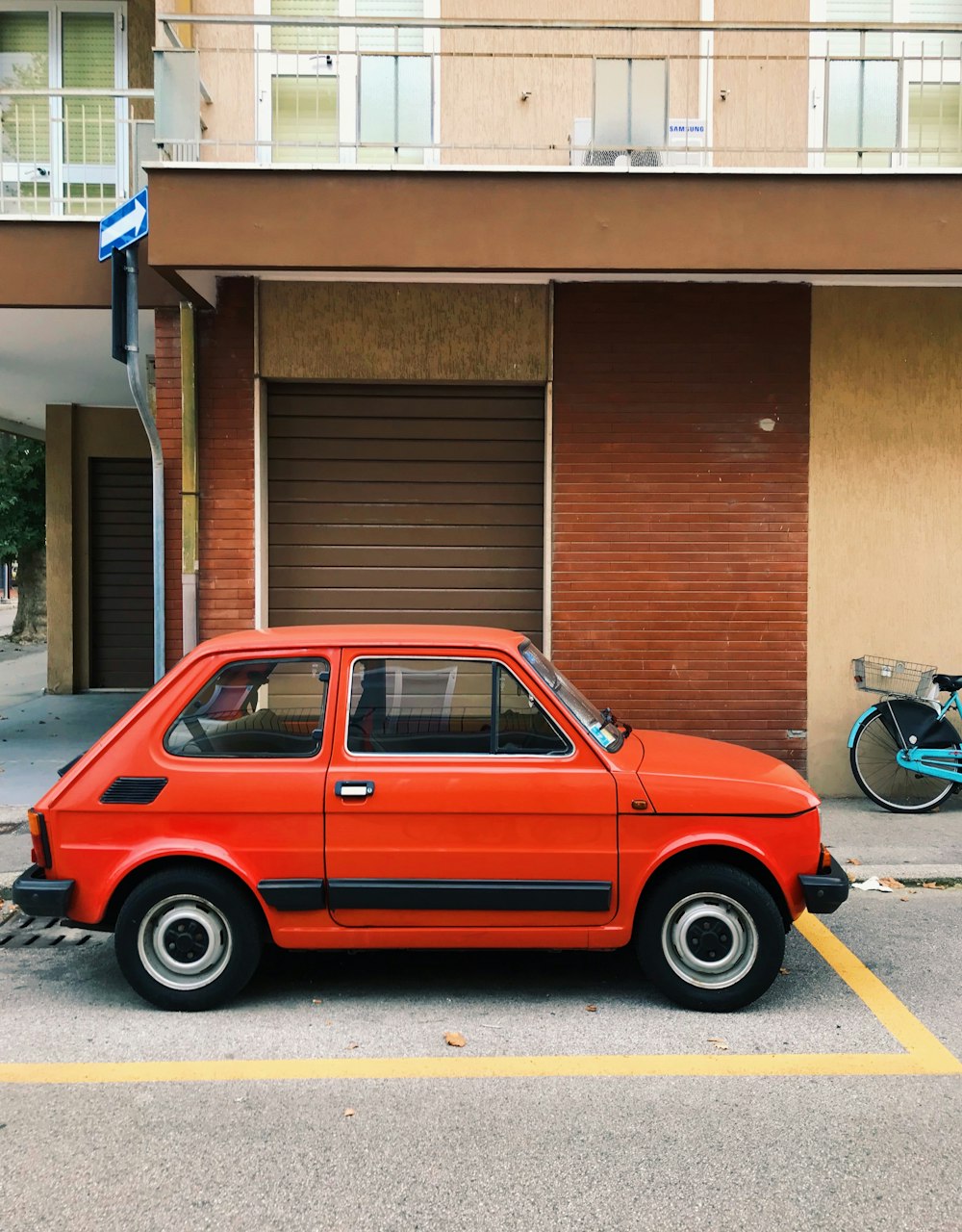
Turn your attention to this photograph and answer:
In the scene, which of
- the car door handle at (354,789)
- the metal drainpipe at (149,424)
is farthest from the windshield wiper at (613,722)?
the metal drainpipe at (149,424)

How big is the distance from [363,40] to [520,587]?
4.47 m

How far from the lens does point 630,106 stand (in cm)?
736

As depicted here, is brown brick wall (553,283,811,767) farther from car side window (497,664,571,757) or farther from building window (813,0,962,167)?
car side window (497,664,571,757)

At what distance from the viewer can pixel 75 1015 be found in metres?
4.21

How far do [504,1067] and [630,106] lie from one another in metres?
6.49

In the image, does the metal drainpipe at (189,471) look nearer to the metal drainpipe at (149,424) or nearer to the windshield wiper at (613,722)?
the metal drainpipe at (149,424)

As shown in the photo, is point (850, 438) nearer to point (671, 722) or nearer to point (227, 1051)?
point (671, 722)

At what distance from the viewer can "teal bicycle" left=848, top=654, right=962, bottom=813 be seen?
7.53m

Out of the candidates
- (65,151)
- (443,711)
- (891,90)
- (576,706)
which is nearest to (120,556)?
(65,151)

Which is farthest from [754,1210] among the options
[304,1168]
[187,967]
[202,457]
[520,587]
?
[202,457]

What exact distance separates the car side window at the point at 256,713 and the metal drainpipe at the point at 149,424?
105 inches

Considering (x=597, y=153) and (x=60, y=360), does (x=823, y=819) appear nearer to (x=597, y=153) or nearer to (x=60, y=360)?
(x=597, y=153)

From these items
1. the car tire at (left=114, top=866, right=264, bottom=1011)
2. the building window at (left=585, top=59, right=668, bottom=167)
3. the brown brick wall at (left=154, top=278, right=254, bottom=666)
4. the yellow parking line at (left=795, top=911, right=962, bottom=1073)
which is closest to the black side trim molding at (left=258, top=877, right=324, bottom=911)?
the car tire at (left=114, top=866, right=264, bottom=1011)

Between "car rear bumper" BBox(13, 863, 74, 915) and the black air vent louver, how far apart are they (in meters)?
0.38
